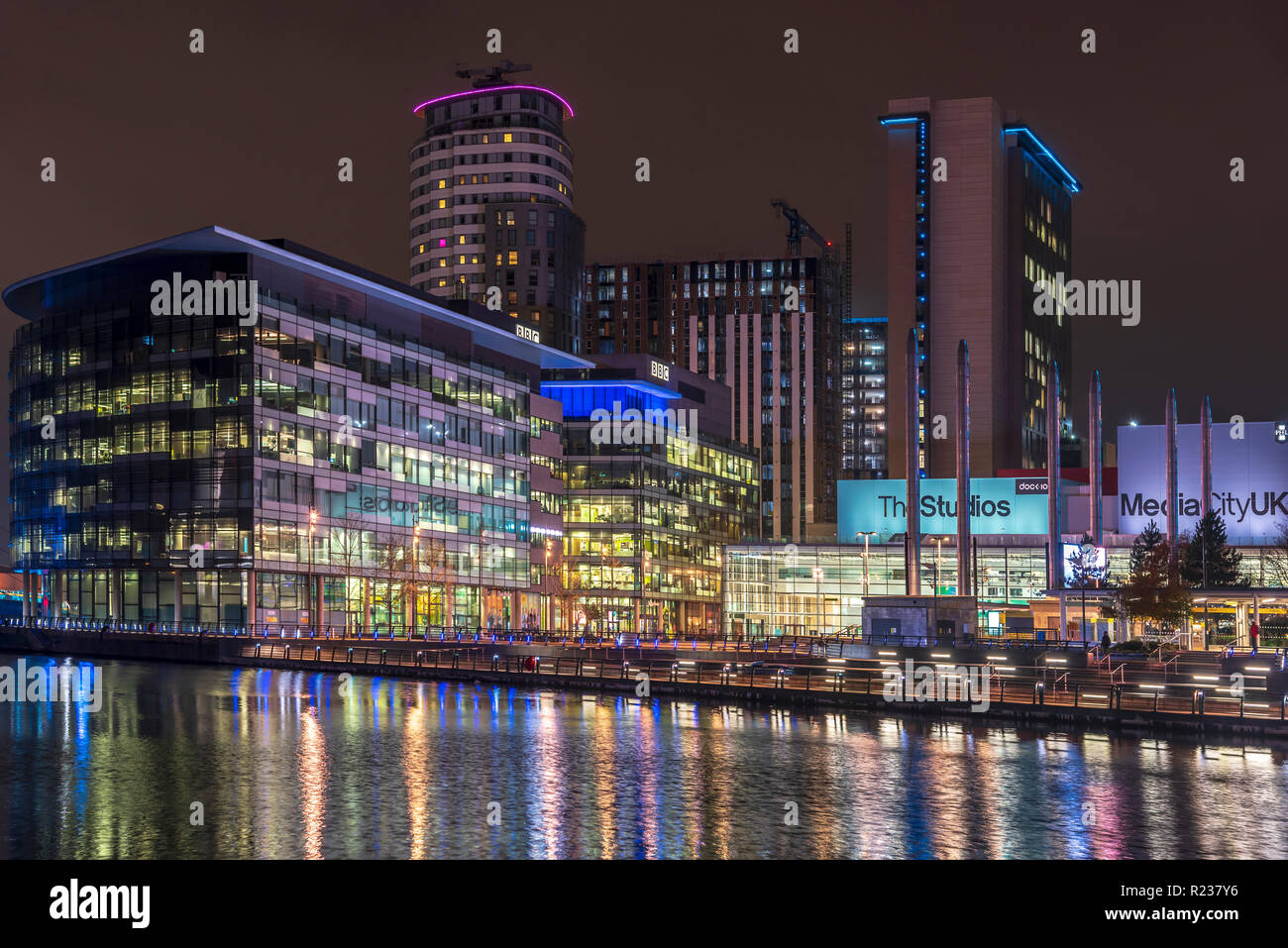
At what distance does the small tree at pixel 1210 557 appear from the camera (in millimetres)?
116062

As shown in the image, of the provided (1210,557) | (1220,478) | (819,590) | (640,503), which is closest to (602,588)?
(640,503)

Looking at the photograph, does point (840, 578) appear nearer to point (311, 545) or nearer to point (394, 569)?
point (394, 569)

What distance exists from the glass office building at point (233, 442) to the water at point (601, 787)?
62.1 m

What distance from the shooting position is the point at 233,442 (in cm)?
10938

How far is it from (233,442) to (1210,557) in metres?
80.2

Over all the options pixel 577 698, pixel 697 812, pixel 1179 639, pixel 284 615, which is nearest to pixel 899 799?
pixel 697 812

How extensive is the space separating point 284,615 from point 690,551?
222ft

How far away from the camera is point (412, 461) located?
128 m

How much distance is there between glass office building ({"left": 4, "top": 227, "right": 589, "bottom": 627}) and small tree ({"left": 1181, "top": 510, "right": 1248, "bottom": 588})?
64520 millimetres

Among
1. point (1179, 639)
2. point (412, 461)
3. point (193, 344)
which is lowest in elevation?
point (1179, 639)

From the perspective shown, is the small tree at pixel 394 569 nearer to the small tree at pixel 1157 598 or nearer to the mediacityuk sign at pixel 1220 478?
the small tree at pixel 1157 598

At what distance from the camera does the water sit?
78.6ft

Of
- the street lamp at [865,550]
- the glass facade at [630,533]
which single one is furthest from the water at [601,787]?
the glass facade at [630,533]
